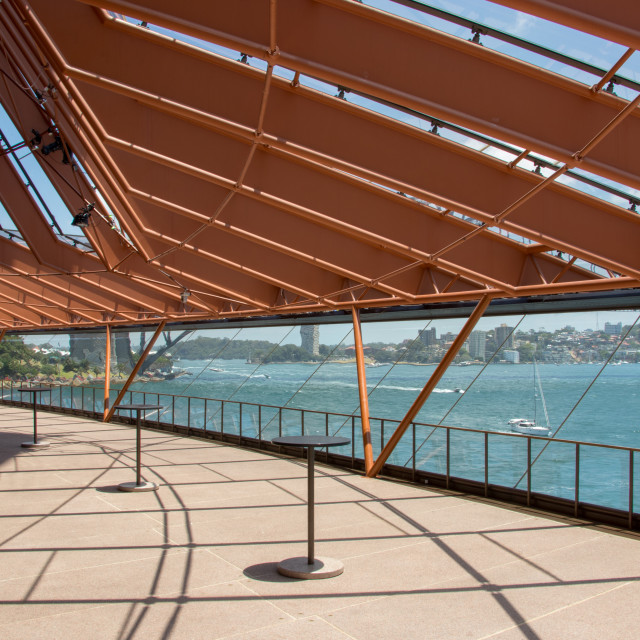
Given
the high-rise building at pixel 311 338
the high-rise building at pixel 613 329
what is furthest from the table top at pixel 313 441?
the high-rise building at pixel 311 338

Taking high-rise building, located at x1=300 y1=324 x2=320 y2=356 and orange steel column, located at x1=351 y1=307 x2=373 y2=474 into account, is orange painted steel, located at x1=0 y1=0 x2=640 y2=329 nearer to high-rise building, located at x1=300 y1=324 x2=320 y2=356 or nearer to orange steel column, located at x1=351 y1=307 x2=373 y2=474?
orange steel column, located at x1=351 y1=307 x2=373 y2=474

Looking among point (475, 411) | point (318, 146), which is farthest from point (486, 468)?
point (475, 411)

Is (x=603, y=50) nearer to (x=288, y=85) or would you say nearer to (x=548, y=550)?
(x=288, y=85)

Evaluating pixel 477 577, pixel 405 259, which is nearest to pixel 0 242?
pixel 405 259

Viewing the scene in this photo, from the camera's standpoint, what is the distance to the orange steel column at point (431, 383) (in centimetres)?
1371

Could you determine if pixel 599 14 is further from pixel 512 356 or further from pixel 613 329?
pixel 512 356

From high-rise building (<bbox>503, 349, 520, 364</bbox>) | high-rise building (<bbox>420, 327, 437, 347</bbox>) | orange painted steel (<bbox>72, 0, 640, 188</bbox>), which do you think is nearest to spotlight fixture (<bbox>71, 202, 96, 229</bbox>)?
orange painted steel (<bbox>72, 0, 640, 188</bbox>)

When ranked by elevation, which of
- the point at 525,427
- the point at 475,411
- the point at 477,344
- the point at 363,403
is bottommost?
the point at 475,411

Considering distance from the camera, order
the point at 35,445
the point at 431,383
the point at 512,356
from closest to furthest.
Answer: the point at 431,383
the point at 35,445
the point at 512,356

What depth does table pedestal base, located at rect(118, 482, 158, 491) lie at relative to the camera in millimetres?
13424

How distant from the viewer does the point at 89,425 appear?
26125 millimetres

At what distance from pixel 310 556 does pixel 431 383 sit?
21.6ft

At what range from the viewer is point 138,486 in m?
13.5

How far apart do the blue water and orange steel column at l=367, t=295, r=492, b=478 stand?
46cm
